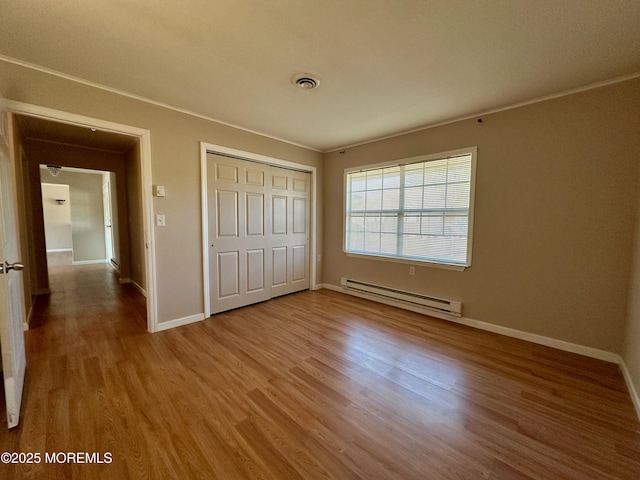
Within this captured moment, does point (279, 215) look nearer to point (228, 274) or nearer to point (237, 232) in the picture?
point (237, 232)

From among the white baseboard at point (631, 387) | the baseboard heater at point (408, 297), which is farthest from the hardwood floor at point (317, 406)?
the baseboard heater at point (408, 297)

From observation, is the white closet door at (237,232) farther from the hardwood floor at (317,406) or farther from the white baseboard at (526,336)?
the white baseboard at (526,336)

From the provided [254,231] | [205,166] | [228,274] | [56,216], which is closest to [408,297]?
[254,231]

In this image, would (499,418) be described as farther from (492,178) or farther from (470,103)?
(470,103)

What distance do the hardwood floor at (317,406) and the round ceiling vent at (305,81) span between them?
2.47 metres

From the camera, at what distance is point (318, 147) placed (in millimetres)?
4363

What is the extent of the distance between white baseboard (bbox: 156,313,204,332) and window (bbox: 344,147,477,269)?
2.46 meters

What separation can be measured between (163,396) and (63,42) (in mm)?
2608

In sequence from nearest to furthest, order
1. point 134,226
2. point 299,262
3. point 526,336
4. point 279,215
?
point 526,336 < point 279,215 < point 299,262 < point 134,226

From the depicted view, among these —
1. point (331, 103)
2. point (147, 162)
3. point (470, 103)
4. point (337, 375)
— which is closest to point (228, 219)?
point (147, 162)

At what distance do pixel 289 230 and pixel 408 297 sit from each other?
2.11 metres

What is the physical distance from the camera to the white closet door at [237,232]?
10.8 ft

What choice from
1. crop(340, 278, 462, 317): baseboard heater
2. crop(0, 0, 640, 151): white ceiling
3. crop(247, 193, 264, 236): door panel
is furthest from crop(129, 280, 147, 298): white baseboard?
crop(340, 278, 462, 317): baseboard heater

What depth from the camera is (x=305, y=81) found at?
2211 millimetres
